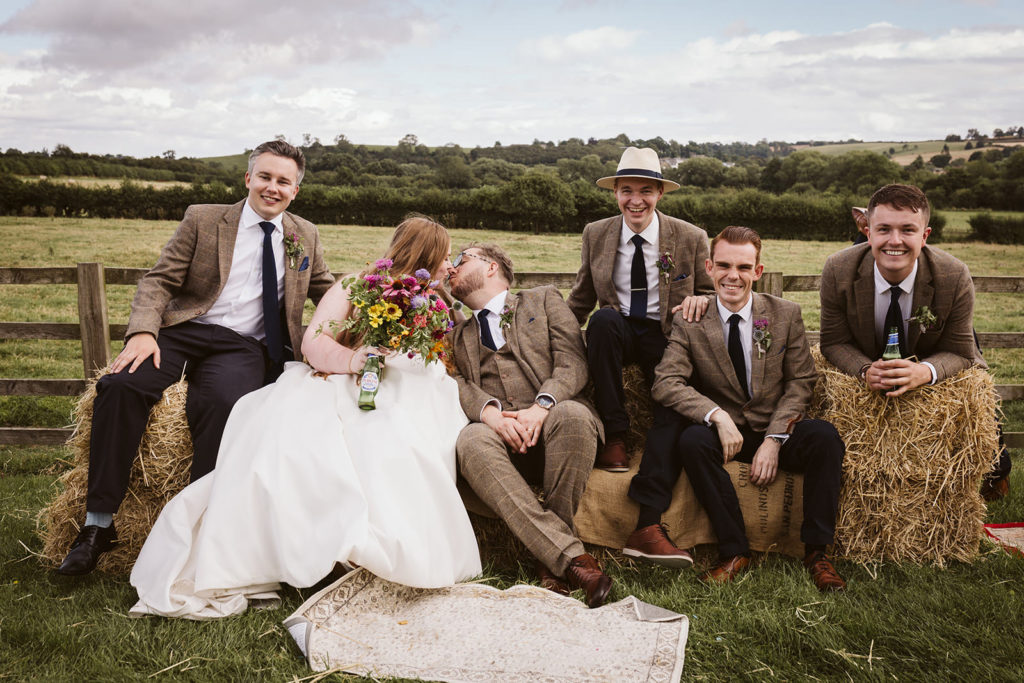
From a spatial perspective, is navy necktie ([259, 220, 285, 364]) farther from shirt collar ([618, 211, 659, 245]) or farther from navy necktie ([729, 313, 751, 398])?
navy necktie ([729, 313, 751, 398])

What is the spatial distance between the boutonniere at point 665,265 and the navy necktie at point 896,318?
1.37 metres

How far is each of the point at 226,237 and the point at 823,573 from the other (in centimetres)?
413

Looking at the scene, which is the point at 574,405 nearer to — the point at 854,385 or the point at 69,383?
the point at 854,385

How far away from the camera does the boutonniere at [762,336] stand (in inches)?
174

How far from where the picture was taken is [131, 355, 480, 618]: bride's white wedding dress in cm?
359

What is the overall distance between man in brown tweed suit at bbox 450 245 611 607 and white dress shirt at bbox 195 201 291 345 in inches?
49.3

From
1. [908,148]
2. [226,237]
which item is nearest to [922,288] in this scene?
[226,237]

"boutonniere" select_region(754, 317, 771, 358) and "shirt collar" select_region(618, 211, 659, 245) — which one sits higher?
"shirt collar" select_region(618, 211, 659, 245)

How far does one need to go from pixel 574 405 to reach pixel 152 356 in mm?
2553

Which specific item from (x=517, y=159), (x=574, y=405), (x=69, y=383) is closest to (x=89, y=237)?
(x=517, y=159)

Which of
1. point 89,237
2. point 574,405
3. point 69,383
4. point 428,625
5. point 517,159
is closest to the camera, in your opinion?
point 428,625

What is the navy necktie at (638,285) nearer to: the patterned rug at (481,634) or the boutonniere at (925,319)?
the boutonniere at (925,319)

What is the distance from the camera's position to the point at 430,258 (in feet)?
14.6

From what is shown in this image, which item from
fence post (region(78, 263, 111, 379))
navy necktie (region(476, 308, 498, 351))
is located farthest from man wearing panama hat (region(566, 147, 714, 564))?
fence post (region(78, 263, 111, 379))
